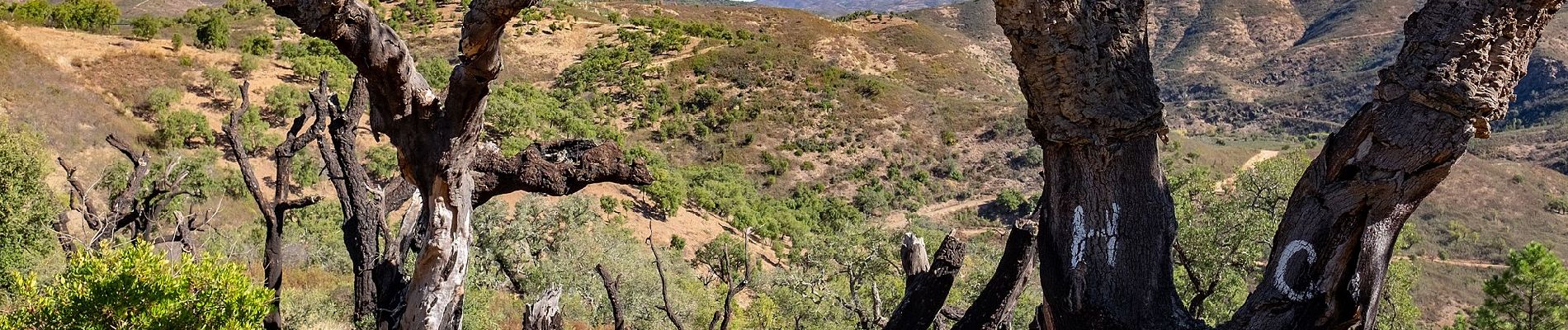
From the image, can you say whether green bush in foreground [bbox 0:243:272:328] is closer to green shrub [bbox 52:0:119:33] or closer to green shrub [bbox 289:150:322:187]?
green shrub [bbox 289:150:322:187]

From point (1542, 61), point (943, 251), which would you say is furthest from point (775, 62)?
point (1542, 61)

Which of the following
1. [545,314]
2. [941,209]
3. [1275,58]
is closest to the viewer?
[545,314]

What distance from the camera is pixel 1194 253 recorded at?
9.27 metres

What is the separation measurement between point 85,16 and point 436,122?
30.1 metres

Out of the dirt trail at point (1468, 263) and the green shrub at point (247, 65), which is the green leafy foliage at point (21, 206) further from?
Result: the dirt trail at point (1468, 263)

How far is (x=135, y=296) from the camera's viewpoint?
296 centimetres

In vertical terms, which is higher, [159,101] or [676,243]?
[159,101]

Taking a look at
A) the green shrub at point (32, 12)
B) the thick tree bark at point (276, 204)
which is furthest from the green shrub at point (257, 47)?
the thick tree bark at point (276, 204)

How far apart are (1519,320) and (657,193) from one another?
17603 mm

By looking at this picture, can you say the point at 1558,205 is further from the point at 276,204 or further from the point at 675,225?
the point at 276,204

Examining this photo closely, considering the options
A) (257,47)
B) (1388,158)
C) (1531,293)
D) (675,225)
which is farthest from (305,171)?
(1531,293)

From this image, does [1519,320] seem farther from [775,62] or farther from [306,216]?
[775,62]

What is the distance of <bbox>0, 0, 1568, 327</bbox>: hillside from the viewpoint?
65.8 ft

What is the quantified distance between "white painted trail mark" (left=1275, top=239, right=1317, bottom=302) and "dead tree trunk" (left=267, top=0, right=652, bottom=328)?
102 inches
